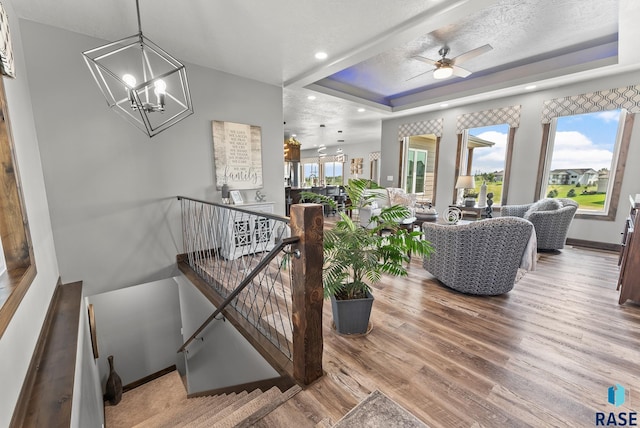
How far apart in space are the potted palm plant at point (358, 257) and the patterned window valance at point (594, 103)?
4.25m

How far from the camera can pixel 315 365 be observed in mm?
1621

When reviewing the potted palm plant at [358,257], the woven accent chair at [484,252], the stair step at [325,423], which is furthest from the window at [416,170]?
the stair step at [325,423]

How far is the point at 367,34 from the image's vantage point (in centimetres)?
263

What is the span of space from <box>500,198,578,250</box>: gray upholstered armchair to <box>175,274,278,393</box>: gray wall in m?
4.38

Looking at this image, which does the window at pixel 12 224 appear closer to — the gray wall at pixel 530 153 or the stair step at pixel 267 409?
the stair step at pixel 267 409

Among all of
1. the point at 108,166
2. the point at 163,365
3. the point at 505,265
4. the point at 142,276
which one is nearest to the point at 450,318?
the point at 505,265

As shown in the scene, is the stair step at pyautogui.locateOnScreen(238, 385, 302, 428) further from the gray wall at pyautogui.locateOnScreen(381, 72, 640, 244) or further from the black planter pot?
the gray wall at pyautogui.locateOnScreen(381, 72, 640, 244)

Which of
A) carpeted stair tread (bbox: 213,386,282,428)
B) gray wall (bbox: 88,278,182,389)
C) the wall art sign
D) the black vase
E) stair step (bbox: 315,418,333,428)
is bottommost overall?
the black vase

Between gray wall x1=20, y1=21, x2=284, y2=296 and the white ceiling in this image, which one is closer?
the white ceiling

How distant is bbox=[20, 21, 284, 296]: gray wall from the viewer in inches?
98.5

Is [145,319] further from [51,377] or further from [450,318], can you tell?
[450,318]

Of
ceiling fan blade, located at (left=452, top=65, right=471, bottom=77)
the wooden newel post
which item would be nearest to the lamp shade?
ceiling fan blade, located at (left=452, top=65, right=471, bottom=77)

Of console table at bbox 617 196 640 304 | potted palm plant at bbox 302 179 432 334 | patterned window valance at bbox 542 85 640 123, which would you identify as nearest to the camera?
potted palm plant at bbox 302 179 432 334

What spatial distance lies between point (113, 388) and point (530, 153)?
24.0ft
